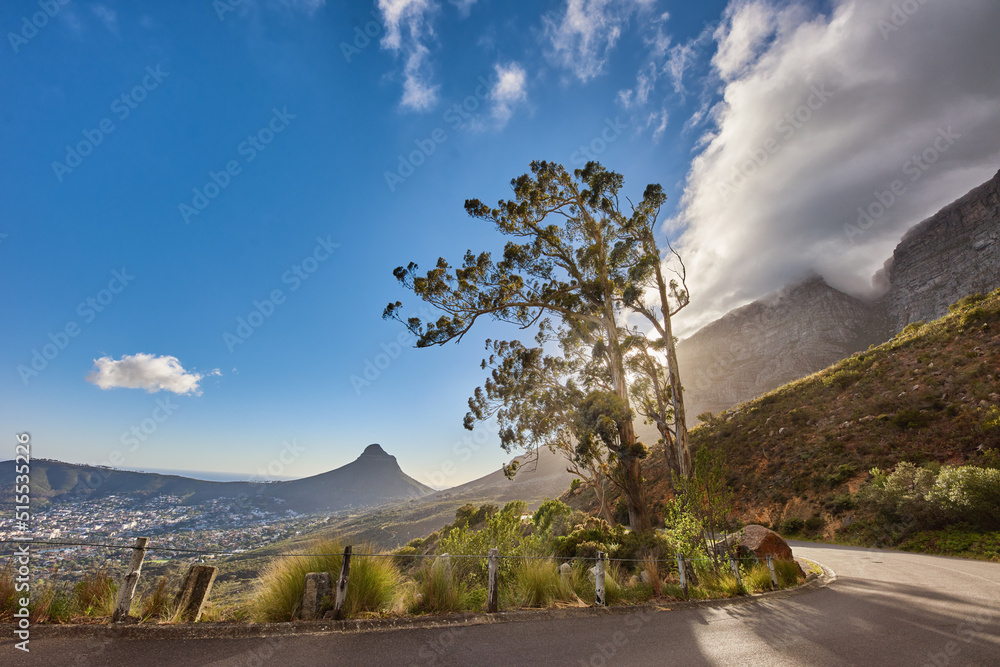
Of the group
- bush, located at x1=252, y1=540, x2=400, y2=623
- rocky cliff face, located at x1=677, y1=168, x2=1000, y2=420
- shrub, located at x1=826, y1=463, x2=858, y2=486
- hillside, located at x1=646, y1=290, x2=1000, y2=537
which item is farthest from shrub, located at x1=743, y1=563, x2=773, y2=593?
rocky cliff face, located at x1=677, y1=168, x2=1000, y2=420

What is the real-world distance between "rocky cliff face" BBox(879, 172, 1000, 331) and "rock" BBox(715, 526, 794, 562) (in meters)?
96.4

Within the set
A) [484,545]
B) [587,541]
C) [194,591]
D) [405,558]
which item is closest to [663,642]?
[484,545]

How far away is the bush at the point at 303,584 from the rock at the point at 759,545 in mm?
8295

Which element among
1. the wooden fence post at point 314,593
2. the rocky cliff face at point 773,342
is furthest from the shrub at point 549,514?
the rocky cliff face at point 773,342

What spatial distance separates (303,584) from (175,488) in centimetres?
13074

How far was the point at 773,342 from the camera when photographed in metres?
125

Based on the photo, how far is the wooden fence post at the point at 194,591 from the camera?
5109 millimetres

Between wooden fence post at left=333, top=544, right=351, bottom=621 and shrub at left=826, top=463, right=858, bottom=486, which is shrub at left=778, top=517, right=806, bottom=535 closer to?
shrub at left=826, top=463, right=858, bottom=486

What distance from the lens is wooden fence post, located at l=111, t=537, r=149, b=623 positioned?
473cm

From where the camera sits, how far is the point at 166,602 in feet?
16.8

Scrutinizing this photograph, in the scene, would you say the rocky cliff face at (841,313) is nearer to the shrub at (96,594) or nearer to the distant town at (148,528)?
the distant town at (148,528)

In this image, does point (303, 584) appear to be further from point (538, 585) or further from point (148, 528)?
point (148, 528)

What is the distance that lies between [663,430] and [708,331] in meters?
163

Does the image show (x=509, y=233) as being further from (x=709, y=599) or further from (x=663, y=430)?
(x=709, y=599)
